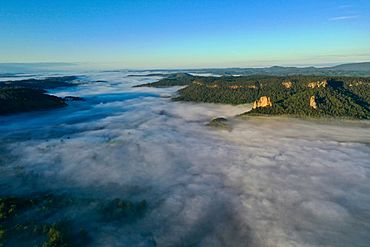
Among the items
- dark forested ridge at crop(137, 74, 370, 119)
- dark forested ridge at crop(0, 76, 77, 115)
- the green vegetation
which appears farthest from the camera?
dark forested ridge at crop(0, 76, 77, 115)

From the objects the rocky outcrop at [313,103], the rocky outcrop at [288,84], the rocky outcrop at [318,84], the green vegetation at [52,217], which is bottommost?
the green vegetation at [52,217]

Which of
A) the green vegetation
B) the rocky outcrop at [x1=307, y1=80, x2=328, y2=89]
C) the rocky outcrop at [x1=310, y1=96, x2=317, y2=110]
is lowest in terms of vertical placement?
the green vegetation

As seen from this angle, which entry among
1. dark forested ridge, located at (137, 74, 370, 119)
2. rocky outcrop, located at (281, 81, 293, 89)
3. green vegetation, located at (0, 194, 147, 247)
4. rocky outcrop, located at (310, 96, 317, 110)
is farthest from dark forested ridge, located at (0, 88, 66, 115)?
rocky outcrop, located at (310, 96, 317, 110)

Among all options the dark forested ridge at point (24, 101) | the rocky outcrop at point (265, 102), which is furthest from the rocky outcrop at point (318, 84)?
the dark forested ridge at point (24, 101)

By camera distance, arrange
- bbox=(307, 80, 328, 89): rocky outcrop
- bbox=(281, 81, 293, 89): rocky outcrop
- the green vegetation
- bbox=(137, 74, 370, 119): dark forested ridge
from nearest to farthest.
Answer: the green vegetation → bbox=(137, 74, 370, 119): dark forested ridge → bbox=(307, 80, 328, 89): rocky outcrop → bbox=(281, 81, 293, 89): rocky outcrop

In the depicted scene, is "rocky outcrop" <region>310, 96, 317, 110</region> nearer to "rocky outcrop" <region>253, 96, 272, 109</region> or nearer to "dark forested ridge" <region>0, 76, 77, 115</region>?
"rocky outcrop" <region>253, 96, 272, 109</region>

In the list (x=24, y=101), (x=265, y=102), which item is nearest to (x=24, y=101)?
(x=24, y=101)

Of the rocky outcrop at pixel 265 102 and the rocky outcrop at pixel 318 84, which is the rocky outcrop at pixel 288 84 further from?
the rocky outcrop at pixel 265 102

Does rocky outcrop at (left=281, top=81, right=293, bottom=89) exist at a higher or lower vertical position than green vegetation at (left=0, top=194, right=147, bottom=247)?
higher

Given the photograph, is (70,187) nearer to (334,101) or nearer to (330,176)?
(330,176)

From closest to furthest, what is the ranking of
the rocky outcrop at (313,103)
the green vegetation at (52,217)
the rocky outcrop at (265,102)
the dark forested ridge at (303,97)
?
the green vegetation at (52,217), the dark forested ridge at (303,97), the rocky outcrop at (313,103), the rocky outcrop at (265,102)

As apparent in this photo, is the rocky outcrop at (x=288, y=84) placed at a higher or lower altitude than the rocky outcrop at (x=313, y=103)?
higher
